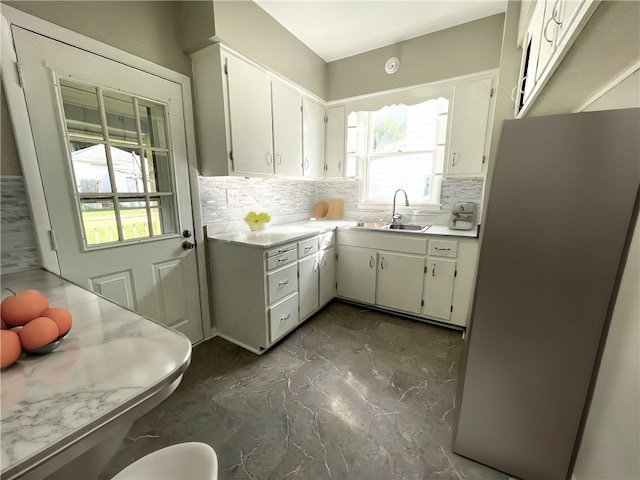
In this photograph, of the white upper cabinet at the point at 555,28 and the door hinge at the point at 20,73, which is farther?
the door hinge at the point at 20,73

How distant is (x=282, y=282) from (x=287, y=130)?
146 cm

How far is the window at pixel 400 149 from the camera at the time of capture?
282 cm

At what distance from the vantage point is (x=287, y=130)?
2.55 meters

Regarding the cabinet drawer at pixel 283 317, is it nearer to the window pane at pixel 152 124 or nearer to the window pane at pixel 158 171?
the window pane at pixel 158 171

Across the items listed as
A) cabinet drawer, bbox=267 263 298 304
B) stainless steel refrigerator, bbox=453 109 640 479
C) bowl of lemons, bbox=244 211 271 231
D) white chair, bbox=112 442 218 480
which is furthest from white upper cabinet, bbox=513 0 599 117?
bowl of lemons, bbox=244 211 271 231

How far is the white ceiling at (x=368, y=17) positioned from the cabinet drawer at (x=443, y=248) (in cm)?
193

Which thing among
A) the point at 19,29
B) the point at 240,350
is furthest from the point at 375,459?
the point at 19,29

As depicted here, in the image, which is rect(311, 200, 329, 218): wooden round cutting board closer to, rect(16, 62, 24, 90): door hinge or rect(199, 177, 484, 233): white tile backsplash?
rect(199, 177, 484, 233): white tile backsplash

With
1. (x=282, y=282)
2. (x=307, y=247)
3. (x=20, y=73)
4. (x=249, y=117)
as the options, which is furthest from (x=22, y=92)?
(x=307, y=247)

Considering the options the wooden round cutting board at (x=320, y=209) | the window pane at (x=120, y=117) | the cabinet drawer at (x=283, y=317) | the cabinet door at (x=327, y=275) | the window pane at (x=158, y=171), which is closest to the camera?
the window pane at (x=120, y=117)

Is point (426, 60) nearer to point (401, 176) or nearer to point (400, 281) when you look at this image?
point (401, 176)

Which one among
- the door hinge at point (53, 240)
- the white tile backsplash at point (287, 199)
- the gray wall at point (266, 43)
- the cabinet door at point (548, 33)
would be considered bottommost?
the door hinge at point (53, 240)

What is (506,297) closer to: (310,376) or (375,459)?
(375,459)

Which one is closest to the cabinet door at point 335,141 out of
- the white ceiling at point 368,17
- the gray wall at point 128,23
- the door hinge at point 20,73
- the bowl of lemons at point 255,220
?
the white ceiling at point 368,17
